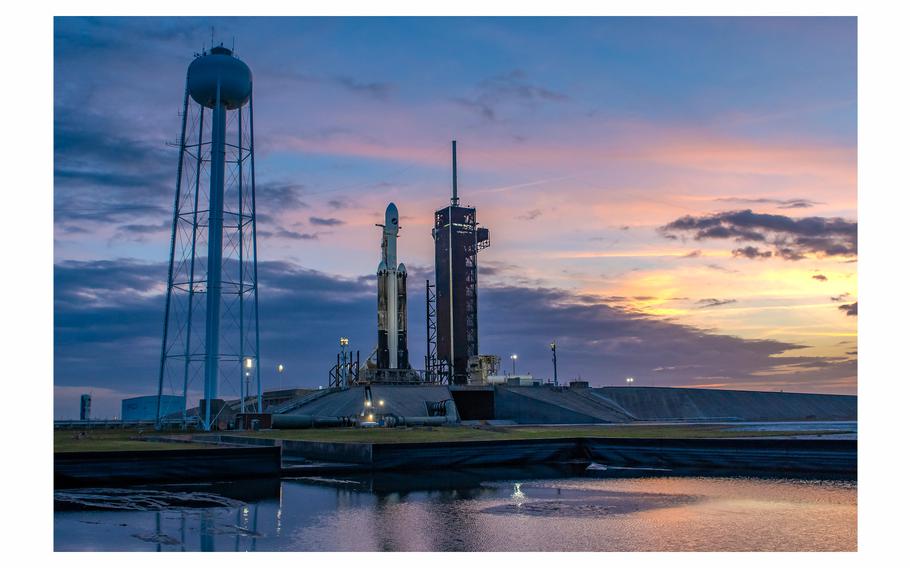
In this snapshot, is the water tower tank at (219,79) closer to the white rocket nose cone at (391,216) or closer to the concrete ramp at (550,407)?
the white rocket nose cone at (391,216)

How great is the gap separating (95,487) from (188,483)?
3.31 meters

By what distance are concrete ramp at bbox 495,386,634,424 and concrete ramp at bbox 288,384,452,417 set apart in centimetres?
655

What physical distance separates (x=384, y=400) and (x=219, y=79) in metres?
31.4

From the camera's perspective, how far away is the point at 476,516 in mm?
24484

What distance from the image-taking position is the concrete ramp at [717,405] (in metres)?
91.0

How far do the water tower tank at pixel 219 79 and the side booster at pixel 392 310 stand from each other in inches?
1133

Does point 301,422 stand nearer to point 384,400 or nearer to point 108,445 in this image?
point 384,400

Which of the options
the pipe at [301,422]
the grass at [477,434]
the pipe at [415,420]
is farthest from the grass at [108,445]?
the pipe at [415,420]

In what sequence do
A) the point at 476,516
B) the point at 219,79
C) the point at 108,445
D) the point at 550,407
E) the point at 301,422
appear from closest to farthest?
the point at 476,516
the point at 108,445
the point at 301,422
the point at 219,79
the point at 550,407

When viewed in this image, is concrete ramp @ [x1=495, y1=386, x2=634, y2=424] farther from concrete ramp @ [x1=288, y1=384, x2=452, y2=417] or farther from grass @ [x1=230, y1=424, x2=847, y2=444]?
grass @ [x1=230, y1=424, x2=847, y2=444]

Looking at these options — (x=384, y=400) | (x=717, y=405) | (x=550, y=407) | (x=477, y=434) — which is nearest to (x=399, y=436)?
(x=477, y=434)

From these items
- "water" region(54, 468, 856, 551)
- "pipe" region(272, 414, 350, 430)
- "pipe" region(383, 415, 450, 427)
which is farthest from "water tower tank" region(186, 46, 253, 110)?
"water" region(54, 468, 856, 551)

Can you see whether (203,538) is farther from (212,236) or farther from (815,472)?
(212,236)

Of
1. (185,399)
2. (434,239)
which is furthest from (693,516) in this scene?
(434,239)
